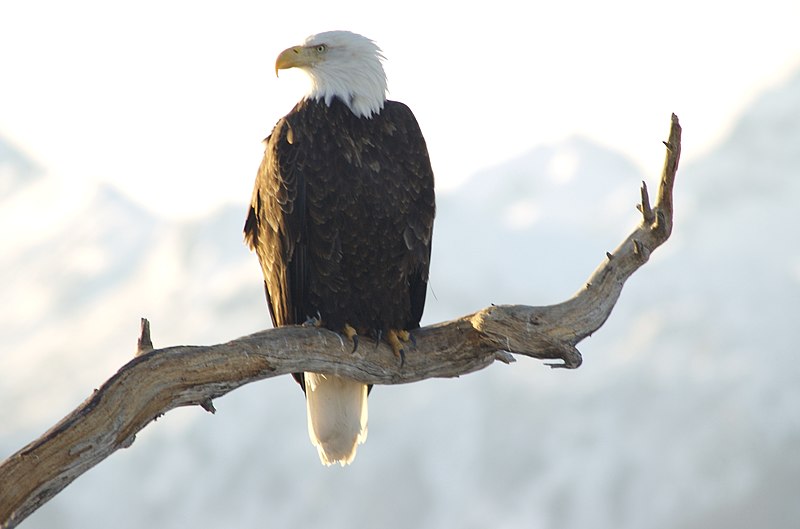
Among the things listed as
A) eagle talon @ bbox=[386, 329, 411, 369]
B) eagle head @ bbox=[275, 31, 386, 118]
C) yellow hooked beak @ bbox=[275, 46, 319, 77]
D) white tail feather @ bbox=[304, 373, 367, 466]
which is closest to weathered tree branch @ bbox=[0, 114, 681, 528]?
eagle talon @ bbox=[386, 329, 411, 369]

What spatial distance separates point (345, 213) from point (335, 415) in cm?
122

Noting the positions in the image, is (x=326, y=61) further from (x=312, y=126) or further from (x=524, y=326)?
(x=524, y=326)

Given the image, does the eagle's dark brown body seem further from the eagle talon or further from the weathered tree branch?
the weathered tree branch

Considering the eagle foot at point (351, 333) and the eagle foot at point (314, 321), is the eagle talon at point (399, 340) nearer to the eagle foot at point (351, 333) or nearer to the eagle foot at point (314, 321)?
the eagle foot at point (351, 333)

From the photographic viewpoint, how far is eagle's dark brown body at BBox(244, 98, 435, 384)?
4.69 metres

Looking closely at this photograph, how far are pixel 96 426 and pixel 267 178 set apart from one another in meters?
Result: 1.60

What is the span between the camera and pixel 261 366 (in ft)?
13.6

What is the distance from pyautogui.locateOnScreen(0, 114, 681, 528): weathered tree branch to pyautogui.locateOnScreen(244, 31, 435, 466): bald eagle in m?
0.20

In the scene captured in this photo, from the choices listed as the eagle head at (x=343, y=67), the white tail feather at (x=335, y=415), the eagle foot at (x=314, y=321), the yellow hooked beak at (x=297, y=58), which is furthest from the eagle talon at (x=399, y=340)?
the yellow hooked beak at (x=297, y=58)

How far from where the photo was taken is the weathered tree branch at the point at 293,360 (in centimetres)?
359

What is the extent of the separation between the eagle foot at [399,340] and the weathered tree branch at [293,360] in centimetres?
4

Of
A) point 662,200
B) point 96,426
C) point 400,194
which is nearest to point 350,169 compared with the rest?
point 400,194

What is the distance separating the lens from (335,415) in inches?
212

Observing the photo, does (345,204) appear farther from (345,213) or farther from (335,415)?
(335,415)
